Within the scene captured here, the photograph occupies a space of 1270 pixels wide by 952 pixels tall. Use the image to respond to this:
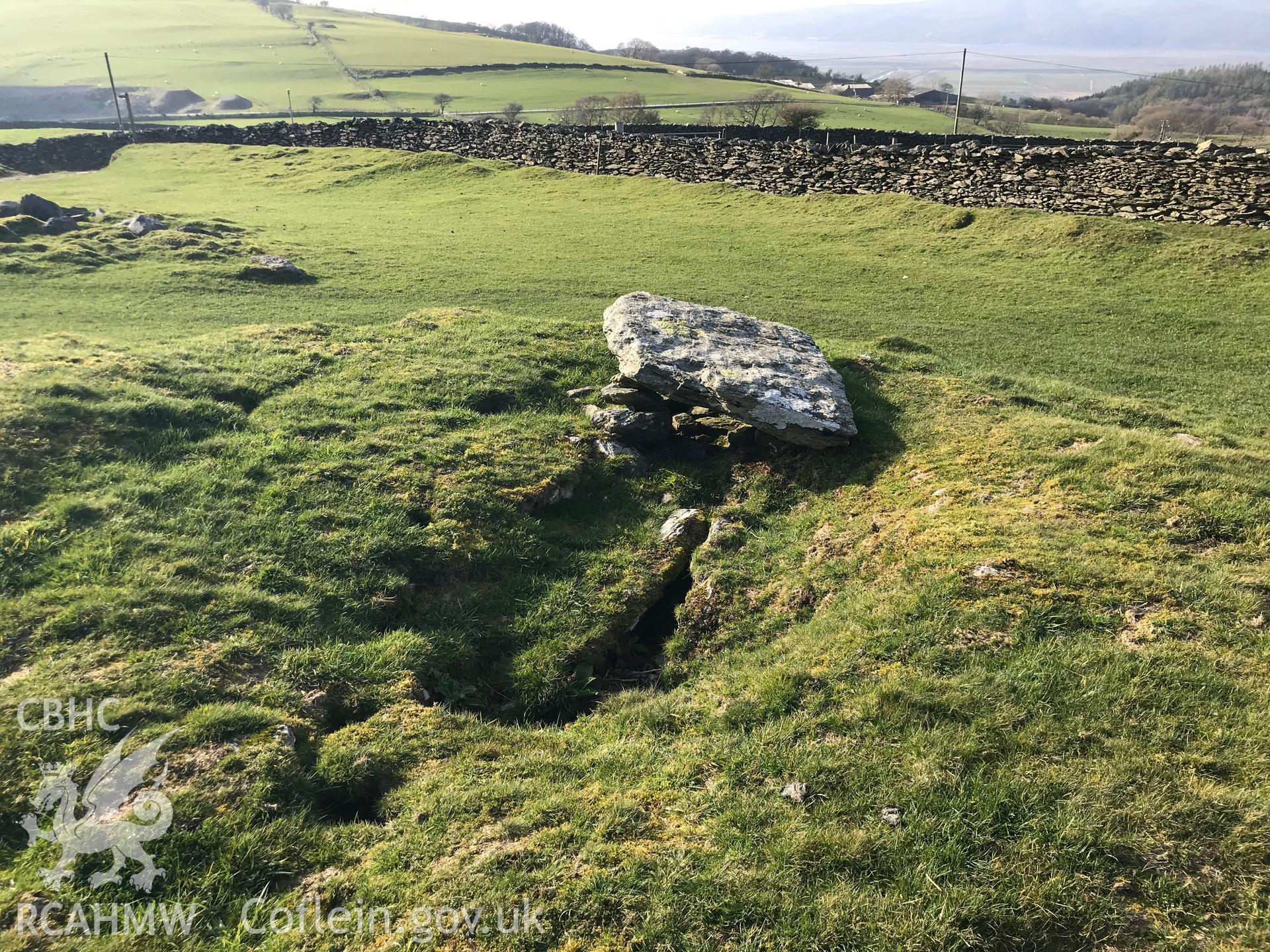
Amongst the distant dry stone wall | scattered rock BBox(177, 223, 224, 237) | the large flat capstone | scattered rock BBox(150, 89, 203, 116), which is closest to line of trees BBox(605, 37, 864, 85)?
scattered rock BBox(150, 89, 203, 116)

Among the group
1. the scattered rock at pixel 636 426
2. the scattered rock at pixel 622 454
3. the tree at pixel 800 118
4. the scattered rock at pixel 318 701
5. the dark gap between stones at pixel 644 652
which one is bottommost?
the dark gap between stones at pixel 644 652

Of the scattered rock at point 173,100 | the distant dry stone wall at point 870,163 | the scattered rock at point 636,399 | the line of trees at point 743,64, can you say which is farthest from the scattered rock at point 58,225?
the line of trees at point 743,64

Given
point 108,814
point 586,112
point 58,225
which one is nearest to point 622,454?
point 108,814

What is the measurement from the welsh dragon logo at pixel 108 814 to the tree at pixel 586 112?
56.7 m

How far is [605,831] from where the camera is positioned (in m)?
4.53

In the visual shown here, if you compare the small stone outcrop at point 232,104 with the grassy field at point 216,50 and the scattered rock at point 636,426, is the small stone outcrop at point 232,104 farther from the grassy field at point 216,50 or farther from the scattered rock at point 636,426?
the scattered rock at point 636,426

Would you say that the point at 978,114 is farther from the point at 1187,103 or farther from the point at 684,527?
the point at 684,527

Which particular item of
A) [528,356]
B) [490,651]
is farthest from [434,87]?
[490,651]

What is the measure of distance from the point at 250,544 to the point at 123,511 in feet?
4.81

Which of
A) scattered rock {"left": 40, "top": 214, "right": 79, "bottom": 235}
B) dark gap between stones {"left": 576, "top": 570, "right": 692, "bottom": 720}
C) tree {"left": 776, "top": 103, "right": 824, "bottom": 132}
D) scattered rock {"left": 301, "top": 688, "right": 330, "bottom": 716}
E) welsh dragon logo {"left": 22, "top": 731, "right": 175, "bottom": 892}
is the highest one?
tree {"left": 776, "top": 103, "right": 824, "bottom": 132}

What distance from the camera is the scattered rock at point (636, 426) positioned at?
33.4 ft

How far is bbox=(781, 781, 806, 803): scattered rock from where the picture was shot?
462cm

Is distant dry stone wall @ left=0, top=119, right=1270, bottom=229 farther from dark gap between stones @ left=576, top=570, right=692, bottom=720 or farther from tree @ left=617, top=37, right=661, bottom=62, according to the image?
tree @ left=617, top=37, right=661, bottom=62

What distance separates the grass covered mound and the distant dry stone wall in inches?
507
